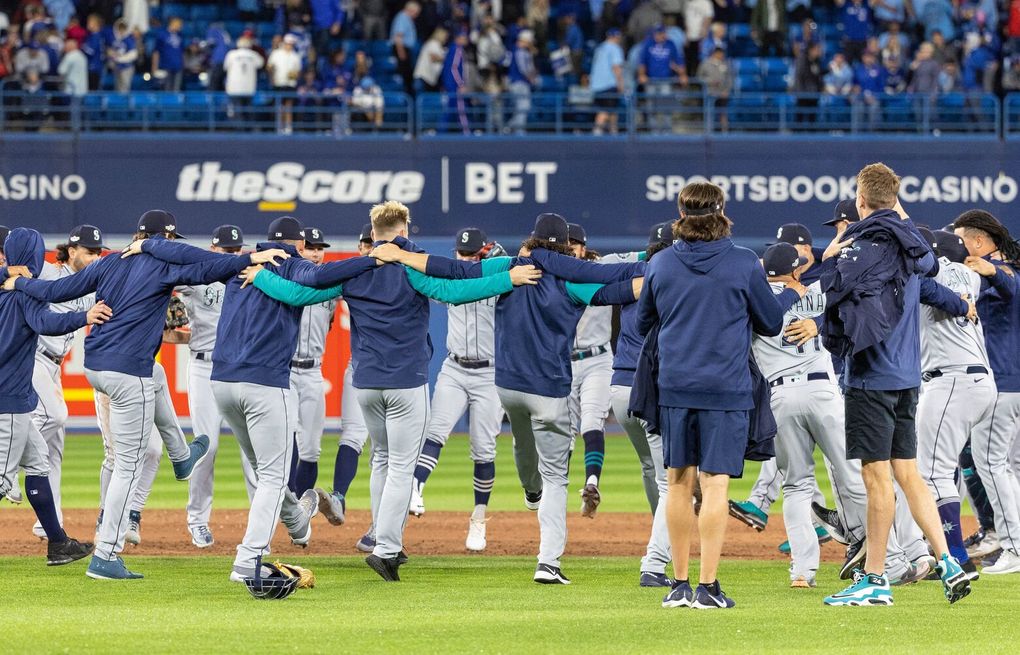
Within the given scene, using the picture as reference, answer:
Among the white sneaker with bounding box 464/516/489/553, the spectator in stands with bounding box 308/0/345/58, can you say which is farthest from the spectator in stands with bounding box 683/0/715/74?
the white sneaker with bounding box 464/516/489/553

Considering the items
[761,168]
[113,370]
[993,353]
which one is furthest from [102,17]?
[993,353]

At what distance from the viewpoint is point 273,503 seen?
27.6ft

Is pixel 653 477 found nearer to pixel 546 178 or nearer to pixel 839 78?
pixel 546 178

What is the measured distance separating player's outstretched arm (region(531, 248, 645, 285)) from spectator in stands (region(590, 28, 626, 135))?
1452cm

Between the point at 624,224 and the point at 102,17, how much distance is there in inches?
360

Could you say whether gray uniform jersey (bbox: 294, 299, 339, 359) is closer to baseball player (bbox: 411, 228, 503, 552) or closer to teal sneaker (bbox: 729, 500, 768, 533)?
baseball player (bbox: 411, 228, 503, 552)

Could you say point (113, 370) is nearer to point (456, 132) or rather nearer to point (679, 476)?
point (679, 476)

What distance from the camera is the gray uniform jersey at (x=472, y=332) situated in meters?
11.4

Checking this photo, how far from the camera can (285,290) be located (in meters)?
8.47

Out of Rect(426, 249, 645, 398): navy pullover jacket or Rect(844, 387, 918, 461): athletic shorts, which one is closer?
Rect(844, 387, 918, 461): athletic shorts

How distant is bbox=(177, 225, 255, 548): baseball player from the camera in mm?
10977

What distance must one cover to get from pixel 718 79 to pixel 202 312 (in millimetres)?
13663

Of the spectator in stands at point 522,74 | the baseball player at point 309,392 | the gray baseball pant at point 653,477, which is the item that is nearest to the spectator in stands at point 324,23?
the spectator in stands at point 522,74

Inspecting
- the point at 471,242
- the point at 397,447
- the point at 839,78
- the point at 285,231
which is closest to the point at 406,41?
the point at 839,78
